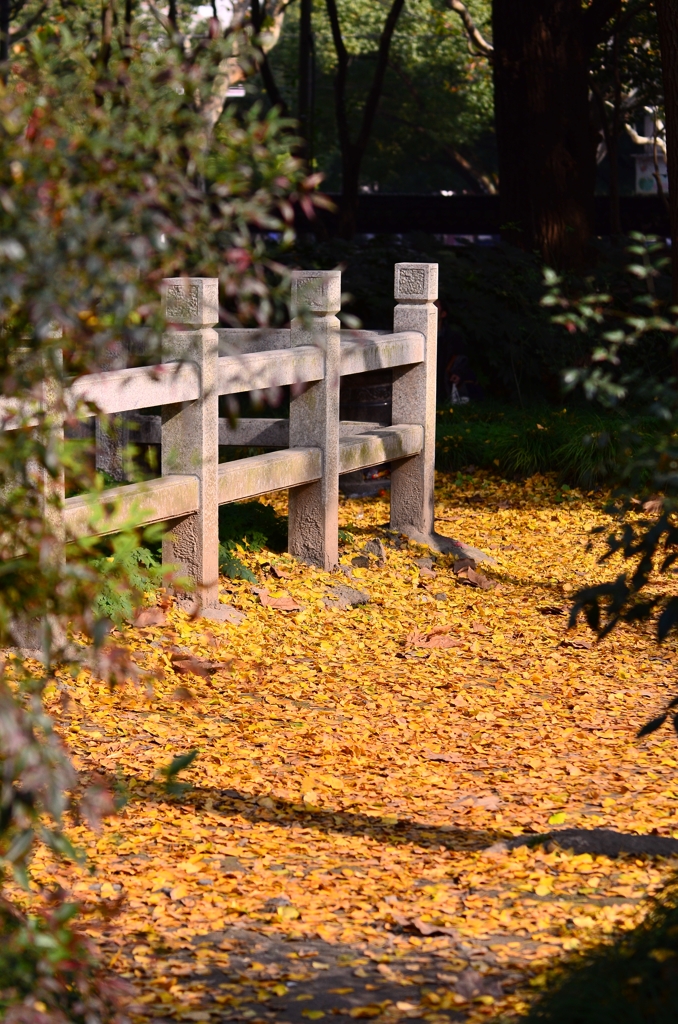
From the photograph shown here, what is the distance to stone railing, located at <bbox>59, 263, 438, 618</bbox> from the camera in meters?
6.43

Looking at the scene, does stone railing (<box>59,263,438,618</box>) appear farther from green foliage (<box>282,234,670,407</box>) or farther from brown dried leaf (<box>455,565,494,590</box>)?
green foliage (<box>282,234,670,407</box>)

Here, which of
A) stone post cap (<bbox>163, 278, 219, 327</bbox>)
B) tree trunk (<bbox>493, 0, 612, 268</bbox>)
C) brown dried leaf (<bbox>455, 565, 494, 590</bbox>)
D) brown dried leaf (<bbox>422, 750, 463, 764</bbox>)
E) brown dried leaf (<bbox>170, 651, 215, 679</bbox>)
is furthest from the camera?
tree trunk (<bbox>493, 0, 612, 268</bbox>)

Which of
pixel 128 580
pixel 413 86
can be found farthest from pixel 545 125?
pixel 413 86

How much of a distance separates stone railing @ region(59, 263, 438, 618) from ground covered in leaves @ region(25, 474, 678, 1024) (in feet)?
1.35

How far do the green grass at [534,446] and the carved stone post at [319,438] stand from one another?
345 cm

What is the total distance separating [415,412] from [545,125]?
7.25m

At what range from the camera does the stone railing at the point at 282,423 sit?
6430 millimetres

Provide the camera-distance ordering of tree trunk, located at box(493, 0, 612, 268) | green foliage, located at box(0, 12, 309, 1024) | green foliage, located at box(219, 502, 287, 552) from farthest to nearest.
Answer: tree trunk, located at box(493, 0, 612, 268) < green foliage, located at box(219, 502, 287, 552) < green foliage, located at box(0, 12, 309, 1024)

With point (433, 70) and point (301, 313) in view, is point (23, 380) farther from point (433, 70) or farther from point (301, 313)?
point (433, 70)

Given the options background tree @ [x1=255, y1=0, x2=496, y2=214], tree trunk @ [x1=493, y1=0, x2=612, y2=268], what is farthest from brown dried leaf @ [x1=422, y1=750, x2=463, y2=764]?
background tree @ [x1=255, y1=0, x2=496, y2=214]

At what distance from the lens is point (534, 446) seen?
11875 mm

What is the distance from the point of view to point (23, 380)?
2.34 metres

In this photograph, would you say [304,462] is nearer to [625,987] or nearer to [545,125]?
[625,987]

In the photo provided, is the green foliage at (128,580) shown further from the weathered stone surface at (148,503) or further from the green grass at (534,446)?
the green grass at (534,446)
